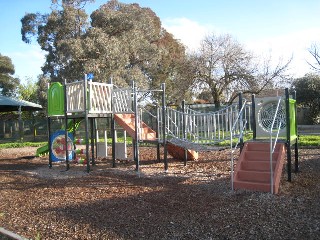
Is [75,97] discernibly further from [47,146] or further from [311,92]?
[311,92]

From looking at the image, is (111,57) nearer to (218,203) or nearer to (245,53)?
(245,53)

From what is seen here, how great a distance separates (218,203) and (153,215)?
123cm

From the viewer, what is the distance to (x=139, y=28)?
86.8ft

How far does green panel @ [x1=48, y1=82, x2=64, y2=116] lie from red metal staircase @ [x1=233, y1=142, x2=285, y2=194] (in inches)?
239

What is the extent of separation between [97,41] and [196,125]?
14.5 metres

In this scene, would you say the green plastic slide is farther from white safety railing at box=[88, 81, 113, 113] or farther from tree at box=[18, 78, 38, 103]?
tree at box=[18, 78, 38, 103]

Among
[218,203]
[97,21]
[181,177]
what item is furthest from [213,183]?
[97,21]

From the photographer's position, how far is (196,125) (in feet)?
31.3

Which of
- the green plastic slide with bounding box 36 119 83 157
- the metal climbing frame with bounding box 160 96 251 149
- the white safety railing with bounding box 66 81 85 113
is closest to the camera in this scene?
the metal climbing frame with bounding box 160 96 251 149

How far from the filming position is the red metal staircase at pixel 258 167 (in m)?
6.55

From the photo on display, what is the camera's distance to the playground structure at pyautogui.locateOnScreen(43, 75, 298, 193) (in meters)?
6.99

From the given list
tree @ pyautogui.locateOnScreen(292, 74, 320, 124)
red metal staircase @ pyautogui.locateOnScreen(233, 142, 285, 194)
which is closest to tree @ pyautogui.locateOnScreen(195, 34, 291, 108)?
tree @ pyautogui.locateOnScreen(292, 74, 320, 124)

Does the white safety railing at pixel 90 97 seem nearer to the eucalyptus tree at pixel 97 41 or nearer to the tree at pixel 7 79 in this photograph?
the eucalyptus tree at pixel 97 41

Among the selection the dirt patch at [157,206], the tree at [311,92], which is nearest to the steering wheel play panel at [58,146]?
the dirt patch at [157,206]
